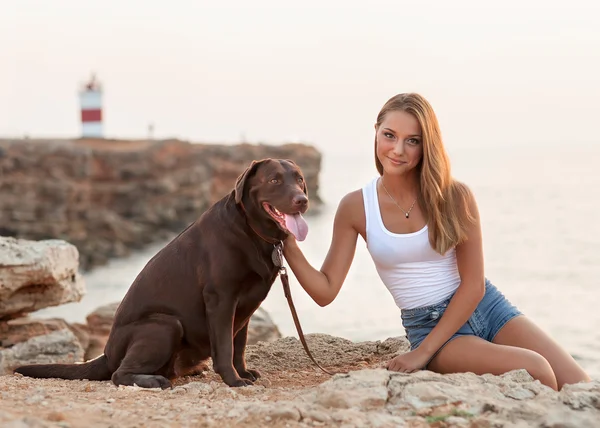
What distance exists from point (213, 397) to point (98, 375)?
1341 millimetres

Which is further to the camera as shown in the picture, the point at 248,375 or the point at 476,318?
the point at 248,375

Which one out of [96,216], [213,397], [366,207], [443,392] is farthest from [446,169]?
[96,216]

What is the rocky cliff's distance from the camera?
1225 inches

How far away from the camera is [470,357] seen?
4.56m

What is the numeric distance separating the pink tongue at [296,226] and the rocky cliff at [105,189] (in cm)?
2478

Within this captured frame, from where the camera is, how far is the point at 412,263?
4812mm

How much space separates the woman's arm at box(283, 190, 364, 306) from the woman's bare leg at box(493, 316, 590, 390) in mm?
1046

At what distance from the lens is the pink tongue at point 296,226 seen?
4.58m

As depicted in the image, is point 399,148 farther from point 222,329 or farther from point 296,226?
point 222,329

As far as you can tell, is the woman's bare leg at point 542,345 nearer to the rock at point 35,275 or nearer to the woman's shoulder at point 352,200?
the woman's shoulder at point 352,200

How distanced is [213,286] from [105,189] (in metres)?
30.2

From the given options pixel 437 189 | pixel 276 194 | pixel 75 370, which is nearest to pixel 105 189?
pixel 75 370

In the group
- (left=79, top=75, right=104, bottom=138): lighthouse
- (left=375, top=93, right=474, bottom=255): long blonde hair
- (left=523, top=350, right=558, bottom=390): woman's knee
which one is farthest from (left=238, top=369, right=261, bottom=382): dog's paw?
→ (left=79, top=75, right=104, bottom=138): lighthouse

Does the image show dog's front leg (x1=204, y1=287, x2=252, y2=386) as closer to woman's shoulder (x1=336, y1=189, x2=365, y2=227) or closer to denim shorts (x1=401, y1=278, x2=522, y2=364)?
woman's shoulder (x1=336, y1=189, x2=365, y2=227)
